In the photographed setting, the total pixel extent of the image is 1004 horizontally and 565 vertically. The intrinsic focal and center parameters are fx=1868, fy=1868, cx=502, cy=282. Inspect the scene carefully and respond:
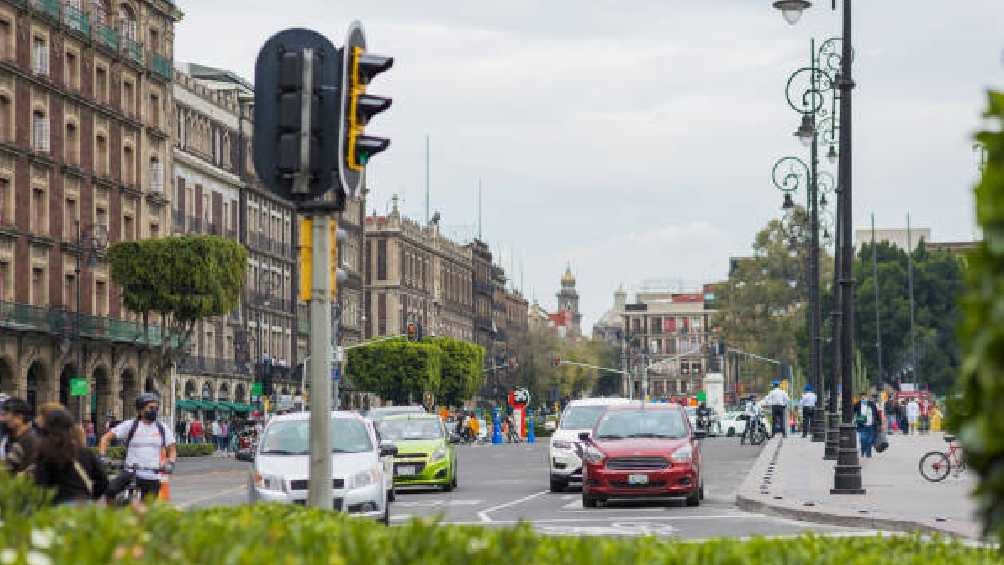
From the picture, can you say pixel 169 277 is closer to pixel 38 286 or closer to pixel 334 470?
pixel 38 286

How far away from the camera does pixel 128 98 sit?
76875 mm

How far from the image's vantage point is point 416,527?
7797 millimetres

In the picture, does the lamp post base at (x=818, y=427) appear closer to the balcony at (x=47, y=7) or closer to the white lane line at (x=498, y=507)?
the white lane line at (x=498, y=507)

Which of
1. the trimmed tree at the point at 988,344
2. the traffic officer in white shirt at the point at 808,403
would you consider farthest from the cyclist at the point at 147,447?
the traffic officer in white shirt at the point at 808,403

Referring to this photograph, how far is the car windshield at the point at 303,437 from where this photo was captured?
2347 centimetres

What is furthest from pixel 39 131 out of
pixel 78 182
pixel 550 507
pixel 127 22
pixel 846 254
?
pixel 846 254

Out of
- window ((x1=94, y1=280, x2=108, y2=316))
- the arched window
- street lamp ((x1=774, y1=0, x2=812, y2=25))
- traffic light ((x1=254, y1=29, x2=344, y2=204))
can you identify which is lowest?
traffic light ((x1=254, y1=29, x2=344, y2=204))

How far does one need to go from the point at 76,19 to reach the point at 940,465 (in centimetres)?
4520

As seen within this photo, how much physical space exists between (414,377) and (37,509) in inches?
4233

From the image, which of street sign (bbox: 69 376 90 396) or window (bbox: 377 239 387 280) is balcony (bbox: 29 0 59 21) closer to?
street sign (bbox: 69 376 90 396)

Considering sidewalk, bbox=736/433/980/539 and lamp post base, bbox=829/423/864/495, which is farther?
lamp post base, bbox=829/423/864/495

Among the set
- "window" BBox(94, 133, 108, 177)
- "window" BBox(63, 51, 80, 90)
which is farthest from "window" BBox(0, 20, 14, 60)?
"window" BBox(94, 133, 108, 177)

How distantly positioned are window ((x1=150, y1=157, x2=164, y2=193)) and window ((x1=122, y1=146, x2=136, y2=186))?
2230 millimetres

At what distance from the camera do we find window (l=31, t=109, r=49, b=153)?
6675 centimetres
